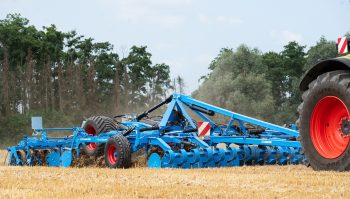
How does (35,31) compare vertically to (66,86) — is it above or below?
above

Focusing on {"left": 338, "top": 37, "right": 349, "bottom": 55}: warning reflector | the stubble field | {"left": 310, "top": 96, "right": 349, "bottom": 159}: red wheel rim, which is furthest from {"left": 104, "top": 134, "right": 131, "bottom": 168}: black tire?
{"left": 338, "top": 37, "right": 349, "bottom": 55}: warning reflector

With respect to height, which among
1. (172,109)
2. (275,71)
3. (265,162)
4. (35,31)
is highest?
Result: (35,31)

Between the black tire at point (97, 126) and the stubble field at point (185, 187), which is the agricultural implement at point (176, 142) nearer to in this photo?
the black tire at point (97, 126)

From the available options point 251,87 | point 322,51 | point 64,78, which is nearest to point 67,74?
point 64,78

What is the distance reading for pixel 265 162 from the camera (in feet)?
34.6

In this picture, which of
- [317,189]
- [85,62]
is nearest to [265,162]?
[317,189]

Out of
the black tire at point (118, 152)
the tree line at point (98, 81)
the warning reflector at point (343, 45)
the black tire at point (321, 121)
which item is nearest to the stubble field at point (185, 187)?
the black tire at point (321, 121)

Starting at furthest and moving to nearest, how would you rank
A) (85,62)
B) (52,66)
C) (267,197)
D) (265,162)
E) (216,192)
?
(85,62)
(52,66)
(265,162)
(216,192)
(267,197)

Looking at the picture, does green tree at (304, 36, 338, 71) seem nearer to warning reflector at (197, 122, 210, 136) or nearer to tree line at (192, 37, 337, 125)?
tree line at (192, 37, 337, 125)

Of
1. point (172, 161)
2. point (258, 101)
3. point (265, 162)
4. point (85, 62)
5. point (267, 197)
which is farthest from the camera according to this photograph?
point (85, 62)

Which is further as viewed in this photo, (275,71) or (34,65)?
(275,71)

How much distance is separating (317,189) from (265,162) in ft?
17.4

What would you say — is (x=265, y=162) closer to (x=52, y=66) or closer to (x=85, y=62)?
(x=52, y=66)

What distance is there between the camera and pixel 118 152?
9750mm
